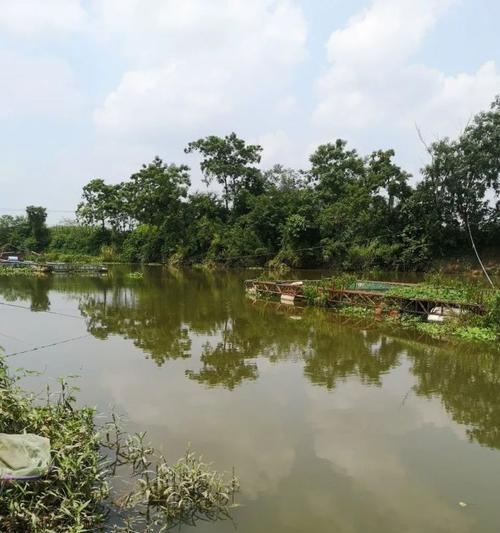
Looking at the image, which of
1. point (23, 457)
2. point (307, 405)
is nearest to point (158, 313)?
point (307, 405)

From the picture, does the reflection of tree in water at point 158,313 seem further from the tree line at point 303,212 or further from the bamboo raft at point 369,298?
the tree line at point 303,212

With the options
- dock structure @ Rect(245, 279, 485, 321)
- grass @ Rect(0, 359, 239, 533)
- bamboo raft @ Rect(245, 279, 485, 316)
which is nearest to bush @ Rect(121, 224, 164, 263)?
dock structure @ Rect(245, 279, 485, 321)

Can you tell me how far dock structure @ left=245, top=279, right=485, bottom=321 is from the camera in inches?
562

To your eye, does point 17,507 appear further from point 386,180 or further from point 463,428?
point 386,180

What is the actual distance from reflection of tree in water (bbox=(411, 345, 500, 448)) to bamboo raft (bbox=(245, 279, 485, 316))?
2.75m

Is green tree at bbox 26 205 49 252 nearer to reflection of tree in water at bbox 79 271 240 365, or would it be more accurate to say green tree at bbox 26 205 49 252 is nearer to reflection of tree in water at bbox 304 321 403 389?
reflection of tree in water at bbox 79 271 240 365

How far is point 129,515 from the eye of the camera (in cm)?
469

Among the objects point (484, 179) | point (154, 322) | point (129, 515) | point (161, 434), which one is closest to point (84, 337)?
point (154, 322)

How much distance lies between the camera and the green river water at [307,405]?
505cm

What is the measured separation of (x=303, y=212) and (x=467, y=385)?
30.3 meters

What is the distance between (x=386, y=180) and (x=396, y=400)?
91.1ft

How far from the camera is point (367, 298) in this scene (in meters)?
16.7

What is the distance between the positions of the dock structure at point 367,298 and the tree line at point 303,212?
14.6 metres

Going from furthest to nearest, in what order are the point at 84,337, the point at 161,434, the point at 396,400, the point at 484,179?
the point at 484,179
the point at 84,337
the point at 396,400
the point at 161,434
